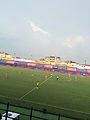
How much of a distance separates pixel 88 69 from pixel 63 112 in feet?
176

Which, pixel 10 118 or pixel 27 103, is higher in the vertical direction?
pixel 10 118

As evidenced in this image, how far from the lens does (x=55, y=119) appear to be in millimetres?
8172

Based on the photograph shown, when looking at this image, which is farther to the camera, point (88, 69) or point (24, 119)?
point (88, 69)

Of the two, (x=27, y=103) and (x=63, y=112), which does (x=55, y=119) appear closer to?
(x=63, y=112)

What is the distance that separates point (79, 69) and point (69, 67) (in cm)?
577

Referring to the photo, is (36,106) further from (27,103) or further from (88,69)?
(88,69)

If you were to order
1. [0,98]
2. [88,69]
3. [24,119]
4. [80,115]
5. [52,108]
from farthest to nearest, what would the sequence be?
[88,69]
[0,98]
[52,108]
[80,115]
[24,119]

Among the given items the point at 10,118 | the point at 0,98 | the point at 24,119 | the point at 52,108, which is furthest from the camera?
the point at 0,98

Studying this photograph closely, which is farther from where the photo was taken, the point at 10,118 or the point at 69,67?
the point at 69,67

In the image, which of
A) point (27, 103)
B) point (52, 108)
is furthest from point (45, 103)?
point (27, 103)

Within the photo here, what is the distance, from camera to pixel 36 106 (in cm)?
1054

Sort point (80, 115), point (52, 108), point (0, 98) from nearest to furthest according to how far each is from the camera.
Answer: point (80, 115) < point (52, 108) < point (0, 98)

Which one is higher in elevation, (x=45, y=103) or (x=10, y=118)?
(x=10, y=118)

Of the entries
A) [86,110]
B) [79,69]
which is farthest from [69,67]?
[86,110]
